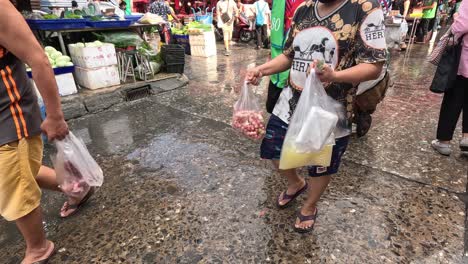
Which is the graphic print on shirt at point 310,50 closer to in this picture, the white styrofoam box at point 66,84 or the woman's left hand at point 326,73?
the woman's left hand at point 326,73

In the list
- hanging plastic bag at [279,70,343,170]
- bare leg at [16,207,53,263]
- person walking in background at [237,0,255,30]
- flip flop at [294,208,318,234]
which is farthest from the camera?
person walking in background at [237,0,255,30]

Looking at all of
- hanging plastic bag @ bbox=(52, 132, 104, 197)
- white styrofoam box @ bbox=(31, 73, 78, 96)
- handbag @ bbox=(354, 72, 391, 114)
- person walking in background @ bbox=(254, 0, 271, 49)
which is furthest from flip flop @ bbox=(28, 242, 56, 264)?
person walking in background @ bbox=(254, 0, 271, 49)

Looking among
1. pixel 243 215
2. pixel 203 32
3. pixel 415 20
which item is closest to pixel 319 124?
pixel 243 215

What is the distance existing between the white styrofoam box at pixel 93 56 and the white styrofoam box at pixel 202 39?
4219 mm

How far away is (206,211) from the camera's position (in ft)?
7.69

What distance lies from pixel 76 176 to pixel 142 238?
2.00ft

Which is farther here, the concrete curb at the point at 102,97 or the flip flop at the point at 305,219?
the concrete curb at the point at 102,97

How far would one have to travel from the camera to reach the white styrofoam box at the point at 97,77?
4926 mm

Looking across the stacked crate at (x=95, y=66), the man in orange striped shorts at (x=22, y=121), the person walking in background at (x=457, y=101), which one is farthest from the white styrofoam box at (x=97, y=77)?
the person walking in background at (x=457, y=101)

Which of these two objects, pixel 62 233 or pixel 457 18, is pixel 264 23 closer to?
pixel 457 18

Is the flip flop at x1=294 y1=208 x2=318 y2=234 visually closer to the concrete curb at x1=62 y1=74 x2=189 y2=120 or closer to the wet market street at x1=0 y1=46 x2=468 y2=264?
the wet market street at x1=0 y1=46 x2=468 y2=264

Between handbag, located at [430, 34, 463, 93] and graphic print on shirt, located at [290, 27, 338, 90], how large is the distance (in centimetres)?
187

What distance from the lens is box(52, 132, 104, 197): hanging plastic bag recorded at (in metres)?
1.82

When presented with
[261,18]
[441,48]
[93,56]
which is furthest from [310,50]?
[261,18]
